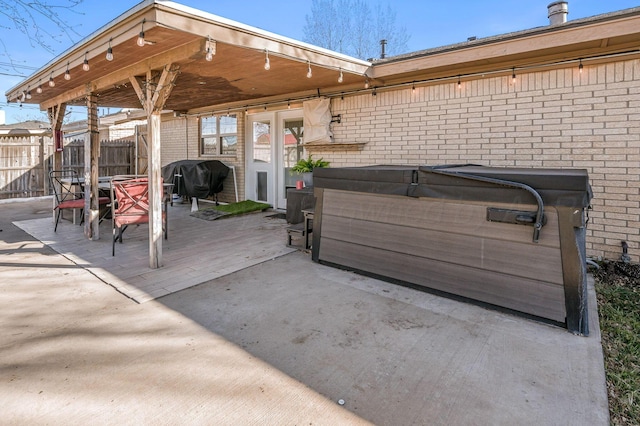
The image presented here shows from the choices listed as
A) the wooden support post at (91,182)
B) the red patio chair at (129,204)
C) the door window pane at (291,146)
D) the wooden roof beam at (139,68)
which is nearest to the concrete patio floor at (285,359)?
the red patio chair at (129,204)

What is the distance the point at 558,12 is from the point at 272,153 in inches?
206

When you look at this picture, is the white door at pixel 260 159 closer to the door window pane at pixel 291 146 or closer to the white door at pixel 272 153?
the white door at pixel 272 153

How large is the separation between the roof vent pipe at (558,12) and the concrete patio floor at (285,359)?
→ 148 inches

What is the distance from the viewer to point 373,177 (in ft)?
12.1

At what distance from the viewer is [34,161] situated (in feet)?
35.8

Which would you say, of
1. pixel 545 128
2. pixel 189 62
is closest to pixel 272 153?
pixel 189 62

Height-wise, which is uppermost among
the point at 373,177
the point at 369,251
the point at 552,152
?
the point at 552,152

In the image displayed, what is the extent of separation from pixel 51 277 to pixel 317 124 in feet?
14.6

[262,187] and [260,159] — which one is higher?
[260,159]

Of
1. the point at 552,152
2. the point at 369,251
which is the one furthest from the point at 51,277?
the point at 552,152

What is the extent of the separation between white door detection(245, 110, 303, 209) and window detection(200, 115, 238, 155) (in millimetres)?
607

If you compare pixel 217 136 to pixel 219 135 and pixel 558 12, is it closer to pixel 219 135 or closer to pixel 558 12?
pixel 219 135

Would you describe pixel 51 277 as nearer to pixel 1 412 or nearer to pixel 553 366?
pixel 1 412

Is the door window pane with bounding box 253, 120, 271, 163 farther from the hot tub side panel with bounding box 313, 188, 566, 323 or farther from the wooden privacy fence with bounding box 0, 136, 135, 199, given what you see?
the wooden privacy fence with bounding box 0, 136, 135, 199
